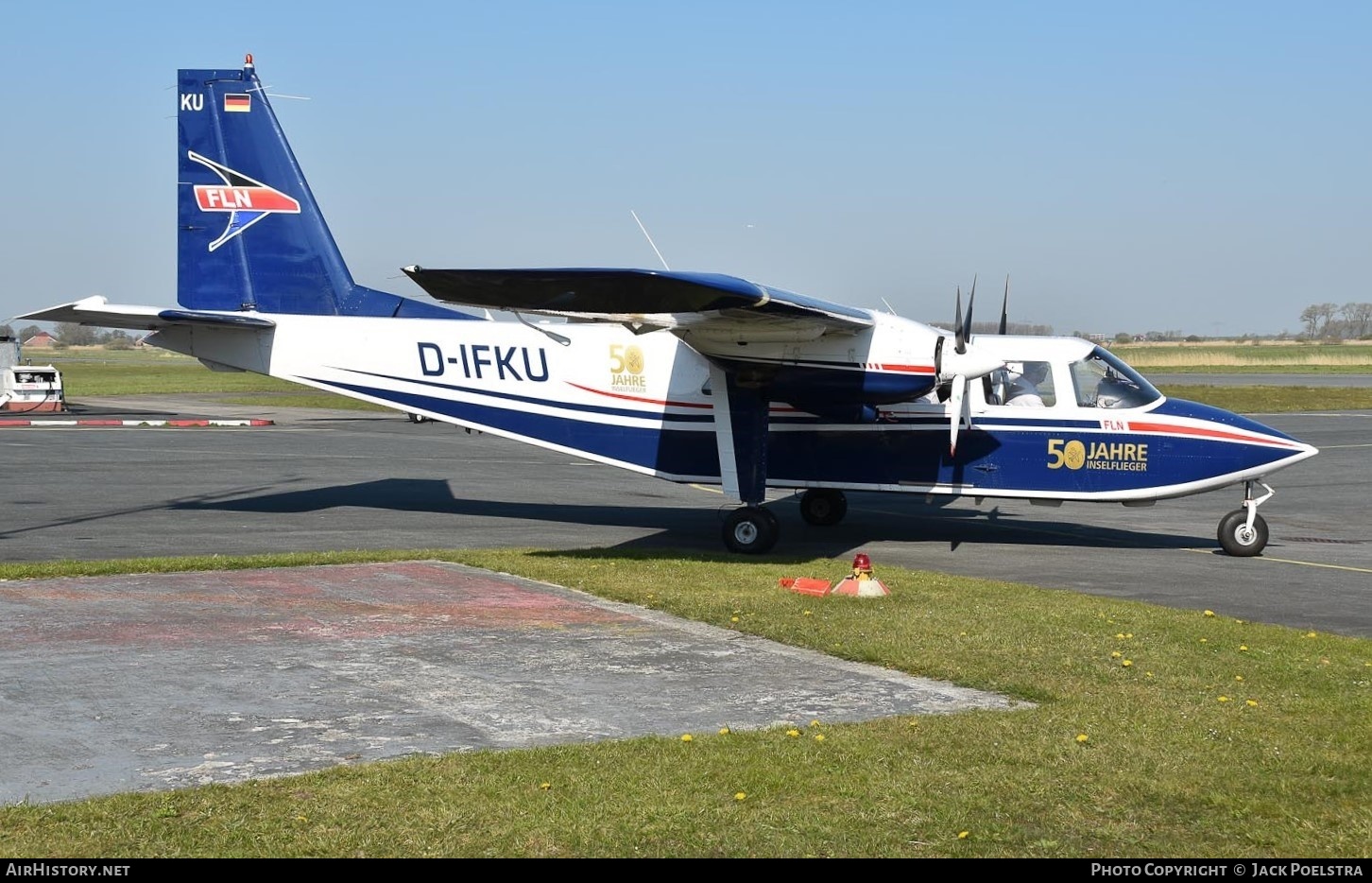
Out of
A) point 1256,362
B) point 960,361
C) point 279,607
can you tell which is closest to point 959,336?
point 960,361

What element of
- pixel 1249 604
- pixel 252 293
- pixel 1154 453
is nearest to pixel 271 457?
pixel 252 293

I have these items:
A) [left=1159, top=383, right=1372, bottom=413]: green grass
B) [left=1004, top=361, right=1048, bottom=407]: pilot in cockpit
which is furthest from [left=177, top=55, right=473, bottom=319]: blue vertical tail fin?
[left=1159, top=383, right=1372, bottom=413]: green grass

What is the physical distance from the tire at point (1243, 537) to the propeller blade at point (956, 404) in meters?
3.66

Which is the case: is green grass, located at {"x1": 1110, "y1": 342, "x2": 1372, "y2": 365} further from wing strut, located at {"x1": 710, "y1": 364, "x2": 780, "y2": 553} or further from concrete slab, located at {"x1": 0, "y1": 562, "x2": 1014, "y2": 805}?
concrete slab, located at {"x1": 0, "y1": 562, "x2": 1014, "y2": 805}

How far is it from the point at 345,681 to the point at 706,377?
30.8 feet

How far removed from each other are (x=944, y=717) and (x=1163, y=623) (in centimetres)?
402

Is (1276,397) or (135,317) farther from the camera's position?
(1276,397)

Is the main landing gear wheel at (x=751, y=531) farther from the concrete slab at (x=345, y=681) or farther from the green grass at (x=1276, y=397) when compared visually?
the green grass at (x=1276, y=397)

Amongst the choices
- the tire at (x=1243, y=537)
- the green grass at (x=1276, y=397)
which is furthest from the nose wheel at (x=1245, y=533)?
the green grass at (x=1276, y=397)

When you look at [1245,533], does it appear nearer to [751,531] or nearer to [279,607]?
[751,531]

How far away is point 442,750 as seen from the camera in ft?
24.2

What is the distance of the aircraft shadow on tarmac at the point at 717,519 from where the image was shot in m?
18.2

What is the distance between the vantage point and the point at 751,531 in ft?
54.7

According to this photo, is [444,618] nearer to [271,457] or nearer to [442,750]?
[442,750]
